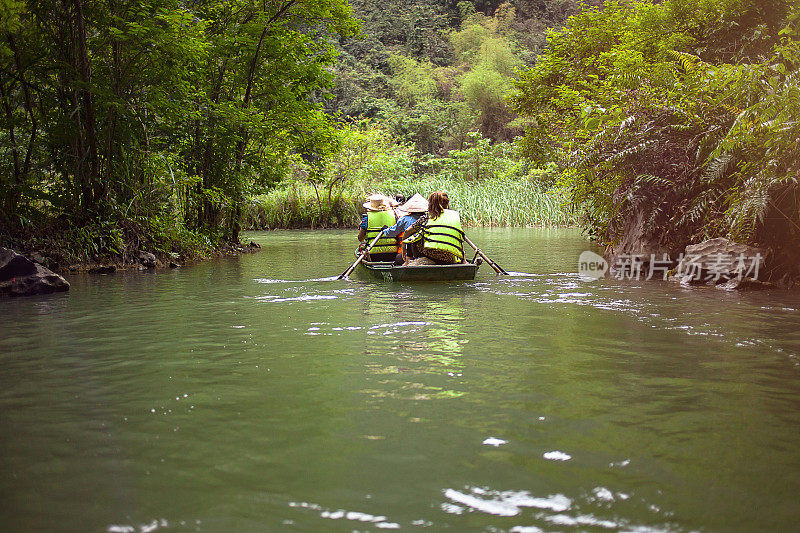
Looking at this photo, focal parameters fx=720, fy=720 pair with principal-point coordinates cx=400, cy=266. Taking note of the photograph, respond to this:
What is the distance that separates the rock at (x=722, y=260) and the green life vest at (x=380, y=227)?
443 centimetres

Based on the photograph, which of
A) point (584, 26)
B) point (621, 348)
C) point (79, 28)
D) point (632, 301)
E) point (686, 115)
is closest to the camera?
point (621, 348)

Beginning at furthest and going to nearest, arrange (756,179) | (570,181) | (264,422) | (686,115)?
(570,181) → (686,115) → (756,179) → (264,422)

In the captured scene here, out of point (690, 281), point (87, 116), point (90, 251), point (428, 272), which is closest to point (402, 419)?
point (428, 272)

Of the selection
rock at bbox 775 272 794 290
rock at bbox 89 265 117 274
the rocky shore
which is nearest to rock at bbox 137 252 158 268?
the rocky shore

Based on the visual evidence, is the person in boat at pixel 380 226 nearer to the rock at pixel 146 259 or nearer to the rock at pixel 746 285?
the rock at pixel 146 259

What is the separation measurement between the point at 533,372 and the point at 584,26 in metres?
17.0

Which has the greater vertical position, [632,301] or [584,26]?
[584,26]

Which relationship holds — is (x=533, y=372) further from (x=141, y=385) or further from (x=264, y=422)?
(x=141, y=385)

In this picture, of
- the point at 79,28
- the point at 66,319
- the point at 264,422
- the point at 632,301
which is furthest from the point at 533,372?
the point at 79,28

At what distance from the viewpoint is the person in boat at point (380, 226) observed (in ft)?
37.9

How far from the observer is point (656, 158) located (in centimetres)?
1067

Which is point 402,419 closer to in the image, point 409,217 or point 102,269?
point 409,217

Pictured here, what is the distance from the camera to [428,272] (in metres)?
9.76

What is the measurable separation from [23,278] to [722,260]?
876 cm
